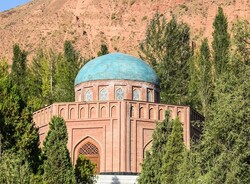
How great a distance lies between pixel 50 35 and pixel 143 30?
9701 millimetres

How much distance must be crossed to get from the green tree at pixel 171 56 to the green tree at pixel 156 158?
67.7 feet

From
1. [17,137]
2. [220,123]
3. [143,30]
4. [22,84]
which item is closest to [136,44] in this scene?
[143,30]

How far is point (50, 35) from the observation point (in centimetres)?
8100

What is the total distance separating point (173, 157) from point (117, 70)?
1027cm

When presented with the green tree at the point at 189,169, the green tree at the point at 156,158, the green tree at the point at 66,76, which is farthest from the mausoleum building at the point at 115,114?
the green tree at the point at 66,76

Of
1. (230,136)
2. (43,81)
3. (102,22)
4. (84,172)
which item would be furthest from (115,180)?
(102,22)

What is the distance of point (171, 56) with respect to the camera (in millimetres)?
48781

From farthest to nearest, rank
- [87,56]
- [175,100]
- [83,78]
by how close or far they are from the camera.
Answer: [87,56], [175,100], [83,78]

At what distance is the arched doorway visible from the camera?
3175 cm

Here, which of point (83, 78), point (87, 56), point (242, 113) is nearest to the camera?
point (242, 113)

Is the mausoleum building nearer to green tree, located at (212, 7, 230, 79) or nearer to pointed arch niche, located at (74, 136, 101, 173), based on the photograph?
pointed arch niche, located at (74, 136, 101, 173)

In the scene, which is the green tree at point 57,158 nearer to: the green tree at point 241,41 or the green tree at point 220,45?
the green tree at point 241,41

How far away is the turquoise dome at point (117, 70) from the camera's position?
110 feet

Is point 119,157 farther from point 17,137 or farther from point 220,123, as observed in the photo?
point 220,123
